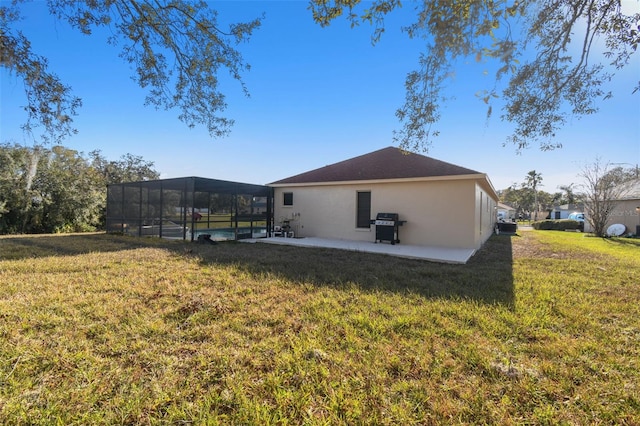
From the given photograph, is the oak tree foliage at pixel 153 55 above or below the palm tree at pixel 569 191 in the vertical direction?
below

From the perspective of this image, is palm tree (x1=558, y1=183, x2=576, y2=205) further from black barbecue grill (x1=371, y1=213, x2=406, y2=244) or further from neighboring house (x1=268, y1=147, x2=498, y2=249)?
black barbecue grill (x1=371, y1=213, x2=406, y2=244)

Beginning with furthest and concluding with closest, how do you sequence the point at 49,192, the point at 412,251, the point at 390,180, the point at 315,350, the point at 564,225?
the point at 564,225 < the point at 49,192 < the point at 390,180 < the point at 412,251 < the point at 315,350

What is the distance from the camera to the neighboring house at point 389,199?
9516 mm

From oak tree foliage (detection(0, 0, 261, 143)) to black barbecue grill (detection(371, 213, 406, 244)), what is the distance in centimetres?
659

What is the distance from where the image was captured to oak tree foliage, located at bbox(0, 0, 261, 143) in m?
4.09

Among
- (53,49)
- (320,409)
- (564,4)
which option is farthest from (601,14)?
(53,49)

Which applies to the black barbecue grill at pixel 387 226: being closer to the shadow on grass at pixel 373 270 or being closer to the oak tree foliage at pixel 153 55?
the shadow on grass at pixel 373 270

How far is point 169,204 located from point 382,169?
28.6 feet

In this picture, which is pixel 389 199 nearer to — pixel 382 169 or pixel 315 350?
pixel 382 169

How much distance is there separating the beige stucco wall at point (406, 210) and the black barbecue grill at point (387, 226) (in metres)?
0.37

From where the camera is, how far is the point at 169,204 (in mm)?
11750

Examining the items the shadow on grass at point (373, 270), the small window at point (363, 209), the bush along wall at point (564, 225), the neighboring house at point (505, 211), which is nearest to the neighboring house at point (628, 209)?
the bush along wall at point (564, 225)

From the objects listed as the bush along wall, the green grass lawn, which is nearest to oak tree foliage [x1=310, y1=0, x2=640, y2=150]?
the green grass lawn

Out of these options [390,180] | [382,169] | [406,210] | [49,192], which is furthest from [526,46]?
[49,192]
